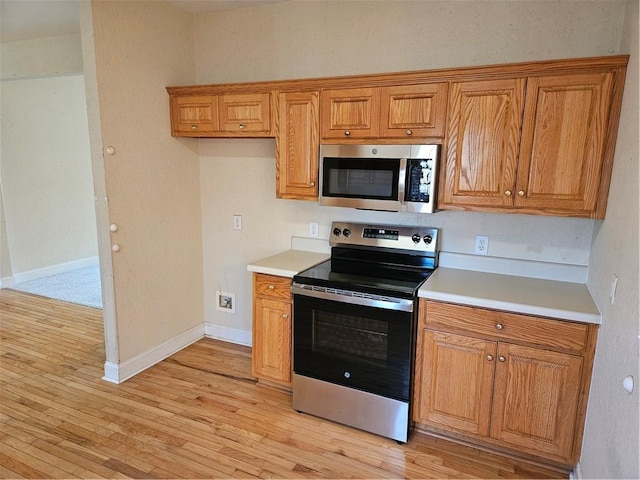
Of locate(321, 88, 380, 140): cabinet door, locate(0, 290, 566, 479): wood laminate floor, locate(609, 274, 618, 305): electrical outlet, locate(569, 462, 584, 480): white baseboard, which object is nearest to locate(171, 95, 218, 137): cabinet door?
locate(321, 88, 380, 140): cabinet door

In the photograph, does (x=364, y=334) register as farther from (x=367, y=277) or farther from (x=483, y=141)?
(x=483, y=141)

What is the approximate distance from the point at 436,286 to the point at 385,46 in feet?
5.30

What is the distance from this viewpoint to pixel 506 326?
212cm

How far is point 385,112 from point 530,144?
812 mm

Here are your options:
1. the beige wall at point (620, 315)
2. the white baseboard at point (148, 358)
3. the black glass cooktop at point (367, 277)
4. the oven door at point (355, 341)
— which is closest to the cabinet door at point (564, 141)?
the beige wall at point (620, 315)

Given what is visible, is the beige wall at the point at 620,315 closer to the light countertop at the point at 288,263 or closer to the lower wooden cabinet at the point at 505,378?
the lower wooden cabinet at the point at 505,378

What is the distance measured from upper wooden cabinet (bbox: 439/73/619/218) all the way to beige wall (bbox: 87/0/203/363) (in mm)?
2108

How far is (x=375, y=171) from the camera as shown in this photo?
2.51m

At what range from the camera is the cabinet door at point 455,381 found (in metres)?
2.21

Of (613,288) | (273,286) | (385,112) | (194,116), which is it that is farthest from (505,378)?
(194,116)

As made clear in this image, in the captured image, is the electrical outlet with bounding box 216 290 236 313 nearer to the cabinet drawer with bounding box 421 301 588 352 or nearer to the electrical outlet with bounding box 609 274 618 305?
the cabinet drawer with bounding box 421 301 588 352

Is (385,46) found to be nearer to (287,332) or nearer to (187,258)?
(287,332)

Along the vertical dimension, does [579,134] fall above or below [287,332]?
above

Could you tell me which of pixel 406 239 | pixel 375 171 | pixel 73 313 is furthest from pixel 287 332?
pixel 73 313
